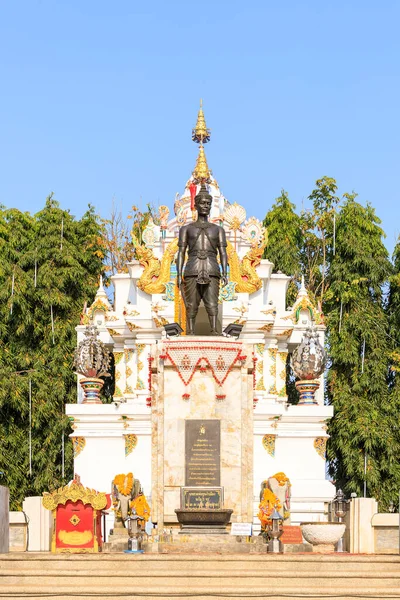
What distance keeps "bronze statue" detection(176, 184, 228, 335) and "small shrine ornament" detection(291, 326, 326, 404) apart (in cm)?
A: 991

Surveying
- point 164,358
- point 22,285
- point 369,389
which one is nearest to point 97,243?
point 22,285

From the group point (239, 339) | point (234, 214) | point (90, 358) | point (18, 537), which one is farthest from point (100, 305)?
point (18, 537)

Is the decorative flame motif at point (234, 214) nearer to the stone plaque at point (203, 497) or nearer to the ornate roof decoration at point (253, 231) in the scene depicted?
the ornate roof decoration at point (253, 231)

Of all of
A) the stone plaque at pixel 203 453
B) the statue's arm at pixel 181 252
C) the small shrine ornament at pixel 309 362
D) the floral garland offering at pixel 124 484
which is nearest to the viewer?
the stone plaque at pixel 203 453

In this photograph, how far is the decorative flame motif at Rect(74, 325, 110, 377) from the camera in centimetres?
3144

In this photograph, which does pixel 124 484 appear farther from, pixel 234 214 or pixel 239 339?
pixel 234 214

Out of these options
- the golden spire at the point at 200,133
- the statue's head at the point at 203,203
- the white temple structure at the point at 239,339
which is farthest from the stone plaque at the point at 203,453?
the golden spire at the point at 200,133

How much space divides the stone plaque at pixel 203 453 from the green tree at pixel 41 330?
50.7 ft

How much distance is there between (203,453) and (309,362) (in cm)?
1102

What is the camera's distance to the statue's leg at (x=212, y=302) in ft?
68.9

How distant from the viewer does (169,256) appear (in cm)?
3200

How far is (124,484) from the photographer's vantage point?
2184cm
